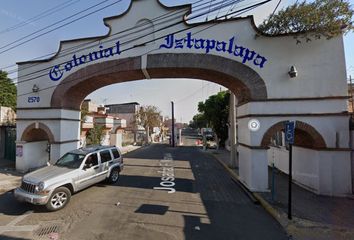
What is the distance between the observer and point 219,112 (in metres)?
30.3

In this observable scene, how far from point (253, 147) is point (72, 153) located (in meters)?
7.67

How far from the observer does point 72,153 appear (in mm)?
9375

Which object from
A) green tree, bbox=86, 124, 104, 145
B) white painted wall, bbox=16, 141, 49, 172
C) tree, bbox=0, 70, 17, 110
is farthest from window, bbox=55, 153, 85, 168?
tree, bbox=0, 70, 17, 110

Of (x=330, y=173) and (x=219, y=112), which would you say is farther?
(x=219, y=112)

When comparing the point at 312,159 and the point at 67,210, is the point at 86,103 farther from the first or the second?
the point at 312,159

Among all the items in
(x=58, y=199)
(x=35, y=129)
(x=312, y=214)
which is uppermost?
(x=35, y=129)

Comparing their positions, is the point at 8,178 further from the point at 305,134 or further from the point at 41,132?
the point at 305,134

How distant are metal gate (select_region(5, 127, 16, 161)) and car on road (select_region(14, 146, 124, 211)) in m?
9.76

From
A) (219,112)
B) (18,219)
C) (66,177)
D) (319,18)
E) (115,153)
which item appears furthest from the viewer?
(219,112)

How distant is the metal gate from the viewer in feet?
52.2

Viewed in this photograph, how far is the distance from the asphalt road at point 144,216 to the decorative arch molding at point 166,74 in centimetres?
482

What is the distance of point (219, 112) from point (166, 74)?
63.8 ft

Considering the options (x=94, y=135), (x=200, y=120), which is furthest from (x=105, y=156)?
(x=200, y=120)

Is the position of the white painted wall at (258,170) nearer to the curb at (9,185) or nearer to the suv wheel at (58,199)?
the suv wheel at (58,199)
